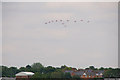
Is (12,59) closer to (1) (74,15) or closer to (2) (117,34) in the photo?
(1) (74,15)

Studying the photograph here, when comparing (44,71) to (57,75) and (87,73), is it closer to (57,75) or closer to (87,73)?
(57,75)

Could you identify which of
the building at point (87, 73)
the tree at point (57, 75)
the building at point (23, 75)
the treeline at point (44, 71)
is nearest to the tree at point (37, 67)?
the treeline at point (44, 71)

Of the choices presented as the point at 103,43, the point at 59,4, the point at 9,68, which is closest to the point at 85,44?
the point at 103,43

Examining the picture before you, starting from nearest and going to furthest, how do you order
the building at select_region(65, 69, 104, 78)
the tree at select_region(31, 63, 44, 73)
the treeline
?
the treeline, the building at select_region(65, 69, 104, 78), the tree at select_region(31, 63, 44, 73)

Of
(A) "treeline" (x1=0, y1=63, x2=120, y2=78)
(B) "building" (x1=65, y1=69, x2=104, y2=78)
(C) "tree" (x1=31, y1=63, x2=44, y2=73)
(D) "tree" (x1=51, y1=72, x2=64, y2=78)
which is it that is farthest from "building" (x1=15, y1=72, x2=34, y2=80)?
(B) "building" (x1=65, y1=69, x2=104, y2=78)

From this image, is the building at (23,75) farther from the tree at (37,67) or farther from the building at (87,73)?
the building at (87,73)

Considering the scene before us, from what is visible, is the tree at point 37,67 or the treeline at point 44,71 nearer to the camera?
the treeline at point 44,71

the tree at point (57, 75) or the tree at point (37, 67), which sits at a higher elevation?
the tree at point (37, 67)

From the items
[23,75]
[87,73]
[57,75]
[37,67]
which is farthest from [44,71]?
[87,73]

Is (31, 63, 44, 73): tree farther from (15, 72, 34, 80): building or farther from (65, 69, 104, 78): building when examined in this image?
(65, 69, 104, 78): building

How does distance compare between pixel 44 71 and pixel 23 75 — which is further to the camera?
pixel 44 71

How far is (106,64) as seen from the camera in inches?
337

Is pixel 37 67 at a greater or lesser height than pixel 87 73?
greater

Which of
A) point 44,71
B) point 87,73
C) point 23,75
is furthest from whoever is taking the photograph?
point 44,71
